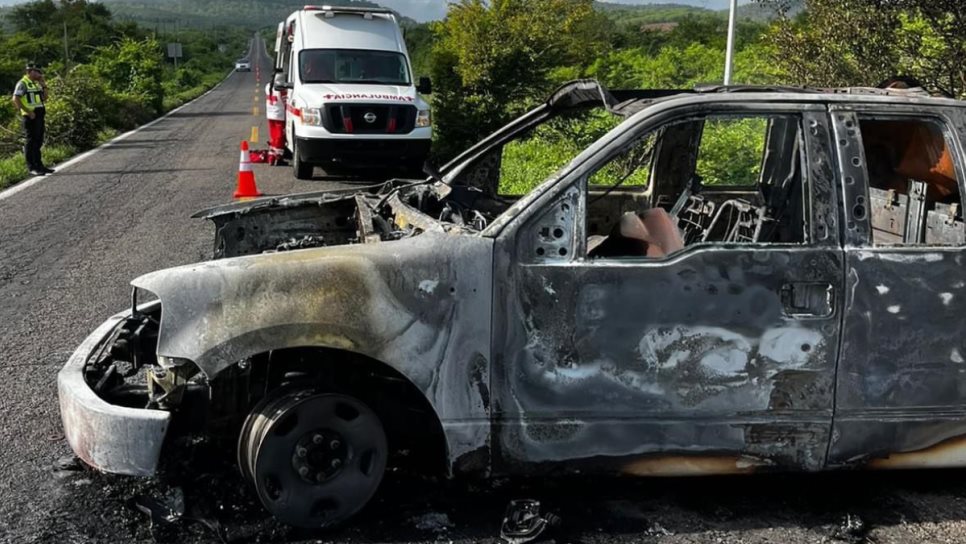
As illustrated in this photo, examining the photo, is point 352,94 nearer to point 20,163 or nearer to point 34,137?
point 34,137

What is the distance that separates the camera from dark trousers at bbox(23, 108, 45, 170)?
15.0 m

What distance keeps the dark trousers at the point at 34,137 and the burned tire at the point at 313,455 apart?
1318 cm

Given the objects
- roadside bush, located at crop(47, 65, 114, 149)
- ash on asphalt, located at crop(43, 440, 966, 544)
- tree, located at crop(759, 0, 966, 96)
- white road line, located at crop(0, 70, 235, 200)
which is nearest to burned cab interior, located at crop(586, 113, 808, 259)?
ash on asphalt, located at crop(43, 440, 966, 544)

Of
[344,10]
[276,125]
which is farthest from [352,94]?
[276,125]

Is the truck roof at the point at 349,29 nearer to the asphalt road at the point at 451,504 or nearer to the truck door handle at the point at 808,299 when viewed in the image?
the asphalt road at the point at 451,504

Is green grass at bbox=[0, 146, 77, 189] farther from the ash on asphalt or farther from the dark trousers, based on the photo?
the ash on asphalt

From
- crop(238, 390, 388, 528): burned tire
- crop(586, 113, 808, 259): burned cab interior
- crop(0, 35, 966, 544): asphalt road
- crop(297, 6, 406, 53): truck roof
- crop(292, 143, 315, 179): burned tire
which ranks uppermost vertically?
crop(297, 6, 406, 53): truck roof

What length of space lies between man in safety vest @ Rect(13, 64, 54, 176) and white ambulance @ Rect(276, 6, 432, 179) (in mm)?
3908

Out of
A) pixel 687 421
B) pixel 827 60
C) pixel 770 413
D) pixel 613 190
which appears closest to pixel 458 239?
pixel 687 421

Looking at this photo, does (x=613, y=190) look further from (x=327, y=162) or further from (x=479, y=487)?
(x=327, y=162)

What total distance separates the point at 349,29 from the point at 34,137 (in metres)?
5.33

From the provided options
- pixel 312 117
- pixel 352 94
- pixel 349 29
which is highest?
pixel 349 29

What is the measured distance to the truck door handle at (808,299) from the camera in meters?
3.69

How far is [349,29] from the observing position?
15.6m
